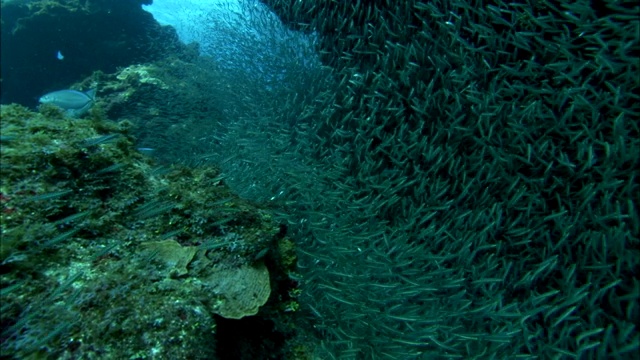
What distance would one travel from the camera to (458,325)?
15.3ft

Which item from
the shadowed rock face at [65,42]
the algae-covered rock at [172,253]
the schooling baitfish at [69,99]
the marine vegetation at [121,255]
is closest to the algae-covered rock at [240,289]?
the marine vegetation at [121,255]

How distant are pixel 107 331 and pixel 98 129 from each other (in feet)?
8.88

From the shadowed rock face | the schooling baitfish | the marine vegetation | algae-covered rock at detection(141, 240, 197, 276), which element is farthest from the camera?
the shadowed rock face

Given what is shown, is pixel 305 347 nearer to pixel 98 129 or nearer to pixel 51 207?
pixel 51 207

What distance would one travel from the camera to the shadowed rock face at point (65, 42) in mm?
14844

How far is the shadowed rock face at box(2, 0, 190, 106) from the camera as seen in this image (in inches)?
584

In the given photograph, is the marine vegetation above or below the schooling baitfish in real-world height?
above

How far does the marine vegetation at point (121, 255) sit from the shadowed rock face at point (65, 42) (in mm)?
13924

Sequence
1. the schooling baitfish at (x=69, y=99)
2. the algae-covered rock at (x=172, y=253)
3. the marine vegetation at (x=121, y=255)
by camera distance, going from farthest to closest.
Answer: the schooling baitfish at (x=69, y=99), the algae-covered rock at (x=172, y=253), the marine vegetation at (x=121, y=255)

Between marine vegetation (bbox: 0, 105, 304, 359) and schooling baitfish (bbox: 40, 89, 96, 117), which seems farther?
schooling baitfish (bbox: 40, 89, 96, 117)

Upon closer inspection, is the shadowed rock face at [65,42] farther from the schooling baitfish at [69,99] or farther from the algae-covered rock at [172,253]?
the algae-covered rock at [172,253]

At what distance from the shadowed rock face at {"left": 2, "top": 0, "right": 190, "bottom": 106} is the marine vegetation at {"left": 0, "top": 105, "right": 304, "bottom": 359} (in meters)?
13.9

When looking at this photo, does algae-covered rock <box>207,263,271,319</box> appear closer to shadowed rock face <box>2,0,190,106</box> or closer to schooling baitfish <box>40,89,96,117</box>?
schooling baitfish <box>40,89,96,117</box>

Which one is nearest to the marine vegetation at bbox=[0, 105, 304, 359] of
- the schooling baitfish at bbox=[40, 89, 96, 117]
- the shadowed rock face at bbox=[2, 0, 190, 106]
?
the schooling baitfish at bbox=[40, 89, 96, 117]
